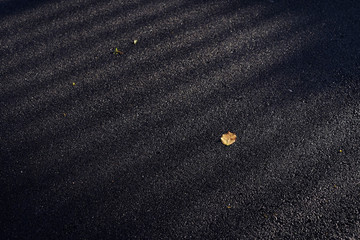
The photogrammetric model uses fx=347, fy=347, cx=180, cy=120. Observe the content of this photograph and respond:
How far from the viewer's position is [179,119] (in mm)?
3035

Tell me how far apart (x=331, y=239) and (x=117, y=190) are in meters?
1.54

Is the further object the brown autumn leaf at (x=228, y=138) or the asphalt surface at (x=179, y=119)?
the brown autumn leaf at (x=228, y=138)

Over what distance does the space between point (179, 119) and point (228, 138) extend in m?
0.46

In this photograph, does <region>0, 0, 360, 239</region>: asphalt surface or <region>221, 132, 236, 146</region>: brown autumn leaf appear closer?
<region>0, 0, 360, 239</region>: asphalt surface

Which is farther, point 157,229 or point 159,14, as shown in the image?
point 159,14

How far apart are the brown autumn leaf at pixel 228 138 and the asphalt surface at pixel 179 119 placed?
4cm

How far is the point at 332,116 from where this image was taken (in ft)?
9.84

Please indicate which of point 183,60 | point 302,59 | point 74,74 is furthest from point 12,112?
point 302,59

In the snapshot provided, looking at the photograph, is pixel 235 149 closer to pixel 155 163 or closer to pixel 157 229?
pixel 155 163

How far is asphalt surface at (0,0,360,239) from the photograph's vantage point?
2.48m

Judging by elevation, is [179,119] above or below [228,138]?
above

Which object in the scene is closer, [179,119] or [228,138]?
[228,138]

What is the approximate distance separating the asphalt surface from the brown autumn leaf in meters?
0.04

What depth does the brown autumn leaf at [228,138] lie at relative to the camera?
113 inches
